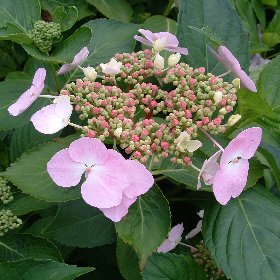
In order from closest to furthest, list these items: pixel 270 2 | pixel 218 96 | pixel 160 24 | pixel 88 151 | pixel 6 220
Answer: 1. pixel 88 151
2. pixel 218 96
3. pixel 6 220
4. pixel 160 24
5. pixel 270 2

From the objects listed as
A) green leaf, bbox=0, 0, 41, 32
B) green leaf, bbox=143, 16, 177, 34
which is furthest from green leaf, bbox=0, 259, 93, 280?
green leaf, bbox=143, 16, 177, 34

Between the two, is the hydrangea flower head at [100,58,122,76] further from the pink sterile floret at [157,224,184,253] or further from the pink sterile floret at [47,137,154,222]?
the pink sterile floret at [157,224,184,253]

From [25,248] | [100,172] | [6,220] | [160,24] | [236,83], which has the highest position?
[236,83]

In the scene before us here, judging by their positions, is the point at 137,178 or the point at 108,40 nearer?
the point at 137,178

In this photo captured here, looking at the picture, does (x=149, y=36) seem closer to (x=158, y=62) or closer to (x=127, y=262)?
(x=158, y=62)

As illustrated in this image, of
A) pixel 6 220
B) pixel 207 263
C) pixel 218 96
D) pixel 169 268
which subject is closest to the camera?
pixel 218 96

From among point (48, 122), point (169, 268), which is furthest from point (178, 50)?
point (169, 268)

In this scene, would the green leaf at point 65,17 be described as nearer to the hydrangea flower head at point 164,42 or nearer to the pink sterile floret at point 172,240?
the hydrangea flower head at point 164,42

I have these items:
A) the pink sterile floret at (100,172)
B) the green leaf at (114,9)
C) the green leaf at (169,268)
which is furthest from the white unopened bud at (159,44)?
the green leaf at (114,9)
